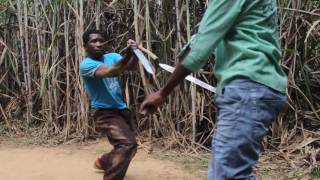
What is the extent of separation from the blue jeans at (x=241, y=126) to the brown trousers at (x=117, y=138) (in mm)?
1914

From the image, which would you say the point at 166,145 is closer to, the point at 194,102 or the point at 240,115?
the point at 194,102

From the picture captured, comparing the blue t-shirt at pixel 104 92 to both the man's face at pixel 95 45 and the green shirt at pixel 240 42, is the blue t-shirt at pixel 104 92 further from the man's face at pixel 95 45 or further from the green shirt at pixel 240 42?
the green shirt at pixel 240 42

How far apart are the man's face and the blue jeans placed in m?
2.27

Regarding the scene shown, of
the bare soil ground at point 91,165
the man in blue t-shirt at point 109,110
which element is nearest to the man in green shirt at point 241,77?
the man in blue t-shirt at point 109,110

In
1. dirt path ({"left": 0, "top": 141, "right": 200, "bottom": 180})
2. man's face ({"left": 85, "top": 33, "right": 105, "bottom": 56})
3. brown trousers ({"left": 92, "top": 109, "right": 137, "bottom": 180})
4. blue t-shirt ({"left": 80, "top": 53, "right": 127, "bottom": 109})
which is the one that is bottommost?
dirt path ({"left": 0, "top": 141, "right": 200, "bottom": 180})

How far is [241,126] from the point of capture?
2090mm

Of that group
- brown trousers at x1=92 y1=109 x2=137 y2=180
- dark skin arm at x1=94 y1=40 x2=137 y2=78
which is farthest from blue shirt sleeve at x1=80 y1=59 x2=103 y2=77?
brown trousers at x1=92 y1=109 x2=137 y2=180

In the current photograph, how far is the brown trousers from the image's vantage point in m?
3.98

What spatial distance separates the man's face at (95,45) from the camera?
427 cm

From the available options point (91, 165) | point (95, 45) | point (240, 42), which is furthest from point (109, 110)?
point (240, 42)

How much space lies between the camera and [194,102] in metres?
5.13

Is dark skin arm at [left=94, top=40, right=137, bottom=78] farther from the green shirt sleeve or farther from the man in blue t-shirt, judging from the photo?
the green shirt sleeve

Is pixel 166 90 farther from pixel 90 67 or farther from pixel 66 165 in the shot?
pixel 66 165

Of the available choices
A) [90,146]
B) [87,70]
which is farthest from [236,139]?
[90,146]
